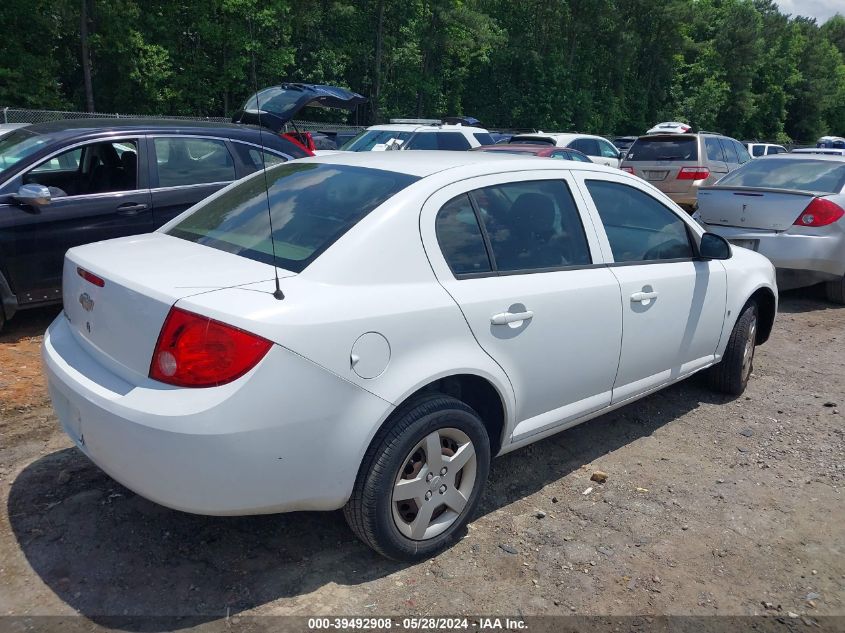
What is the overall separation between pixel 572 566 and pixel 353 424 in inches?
48.0

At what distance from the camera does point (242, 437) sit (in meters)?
2.50

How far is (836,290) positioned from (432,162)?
645cm

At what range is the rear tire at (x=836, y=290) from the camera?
8.05 metres

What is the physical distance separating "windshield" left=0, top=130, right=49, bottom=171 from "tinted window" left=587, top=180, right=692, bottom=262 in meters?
4.30

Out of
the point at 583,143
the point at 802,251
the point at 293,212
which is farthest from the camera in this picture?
the point at 583,143

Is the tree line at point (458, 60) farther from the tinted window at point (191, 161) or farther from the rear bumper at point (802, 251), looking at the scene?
the rear bumper at point (802, 251)

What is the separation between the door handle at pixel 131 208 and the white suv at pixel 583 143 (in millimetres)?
10857

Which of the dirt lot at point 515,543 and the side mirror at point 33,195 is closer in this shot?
the dirt lot at point 515,543

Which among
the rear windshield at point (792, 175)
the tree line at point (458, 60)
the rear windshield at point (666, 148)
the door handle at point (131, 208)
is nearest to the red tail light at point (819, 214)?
the rear windshield at point (792, 175)

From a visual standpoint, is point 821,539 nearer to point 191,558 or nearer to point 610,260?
point 610,260

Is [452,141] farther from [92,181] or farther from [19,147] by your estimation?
[19,147]

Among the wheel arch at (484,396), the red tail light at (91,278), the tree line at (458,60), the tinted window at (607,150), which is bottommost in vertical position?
the wheel arch at (484,396)

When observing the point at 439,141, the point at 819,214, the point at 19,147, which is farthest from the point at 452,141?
the point at 19,147

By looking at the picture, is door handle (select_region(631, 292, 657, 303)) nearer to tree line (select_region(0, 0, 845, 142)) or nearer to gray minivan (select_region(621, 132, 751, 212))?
gray minivan (select_region(621, 132, 751, 212))
